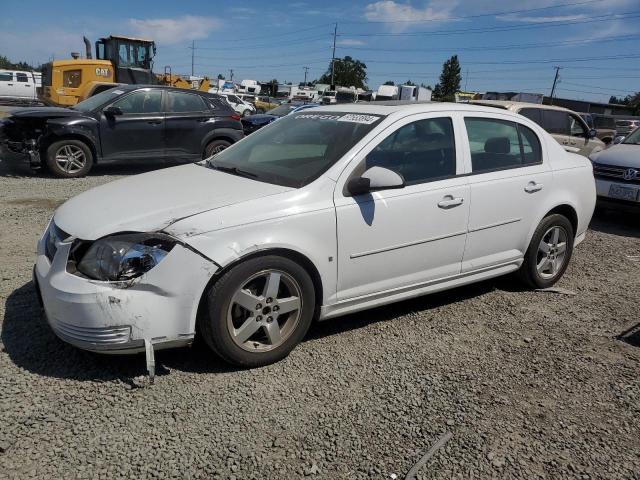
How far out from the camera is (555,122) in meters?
10.7

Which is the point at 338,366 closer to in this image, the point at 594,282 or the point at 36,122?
the point at 594,282

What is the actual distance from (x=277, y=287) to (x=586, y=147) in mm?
10170

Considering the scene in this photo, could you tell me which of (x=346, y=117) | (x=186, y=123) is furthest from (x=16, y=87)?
(x=346, y=117)

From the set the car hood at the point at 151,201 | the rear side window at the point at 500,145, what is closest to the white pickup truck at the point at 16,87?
the car hood at the point at 151,201

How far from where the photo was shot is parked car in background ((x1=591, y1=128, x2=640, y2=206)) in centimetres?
754

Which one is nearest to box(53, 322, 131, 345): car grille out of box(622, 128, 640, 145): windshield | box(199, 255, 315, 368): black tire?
box(199, 255, 315, 368): black tire

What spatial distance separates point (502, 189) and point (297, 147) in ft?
5.42

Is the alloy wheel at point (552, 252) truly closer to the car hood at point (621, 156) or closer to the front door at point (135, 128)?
the car hood at point (621, 156)

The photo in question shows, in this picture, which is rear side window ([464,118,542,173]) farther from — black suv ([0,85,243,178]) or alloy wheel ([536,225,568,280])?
black suv ([0,85,243,178])

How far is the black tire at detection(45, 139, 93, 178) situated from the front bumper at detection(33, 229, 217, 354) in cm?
710

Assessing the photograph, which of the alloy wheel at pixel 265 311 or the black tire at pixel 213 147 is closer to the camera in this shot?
the alloy wheel at pixel 265 311

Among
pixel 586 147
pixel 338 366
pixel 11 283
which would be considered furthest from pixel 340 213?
pixel 586 147

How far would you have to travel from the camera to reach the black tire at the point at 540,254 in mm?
4602

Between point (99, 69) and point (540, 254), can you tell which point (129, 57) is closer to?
point (99, 69)
